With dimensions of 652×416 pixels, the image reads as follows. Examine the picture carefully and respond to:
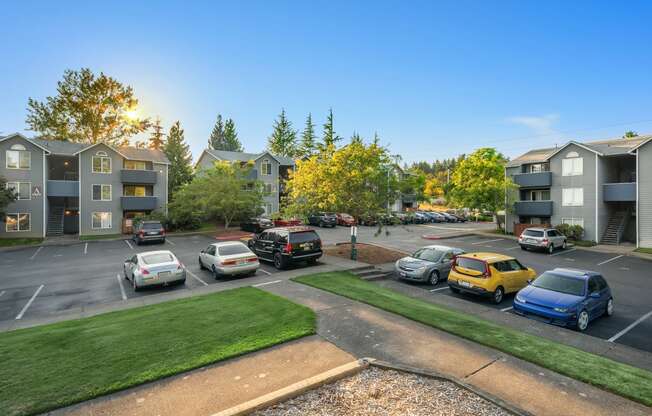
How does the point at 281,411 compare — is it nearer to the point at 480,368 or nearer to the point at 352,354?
the point at 352,354

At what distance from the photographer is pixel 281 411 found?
502 centimetres

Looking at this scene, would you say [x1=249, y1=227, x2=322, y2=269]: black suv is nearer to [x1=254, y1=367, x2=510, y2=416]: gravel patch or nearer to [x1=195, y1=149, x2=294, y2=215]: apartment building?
[x1=254, y1=367, x2=510, y2=416]: gravel patch

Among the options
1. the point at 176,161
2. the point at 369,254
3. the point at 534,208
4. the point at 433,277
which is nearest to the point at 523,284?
the point at 433,277

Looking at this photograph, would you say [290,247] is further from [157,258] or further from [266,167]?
[266,167]

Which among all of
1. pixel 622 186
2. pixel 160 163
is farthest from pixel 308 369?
pixel 160 163

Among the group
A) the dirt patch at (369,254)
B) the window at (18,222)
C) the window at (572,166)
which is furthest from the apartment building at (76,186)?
the window at (572,166)

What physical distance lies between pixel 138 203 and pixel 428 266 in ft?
103

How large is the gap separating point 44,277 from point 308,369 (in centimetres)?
1673

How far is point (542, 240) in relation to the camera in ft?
80.4

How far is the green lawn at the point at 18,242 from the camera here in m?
27.7

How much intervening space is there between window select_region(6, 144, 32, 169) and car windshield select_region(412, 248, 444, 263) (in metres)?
36.1

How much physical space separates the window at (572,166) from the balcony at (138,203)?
1599 inches

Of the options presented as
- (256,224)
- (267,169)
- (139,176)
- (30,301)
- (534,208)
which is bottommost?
(30,301)

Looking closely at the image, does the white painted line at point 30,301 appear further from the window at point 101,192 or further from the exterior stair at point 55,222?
the exterior stair at point 55,222
